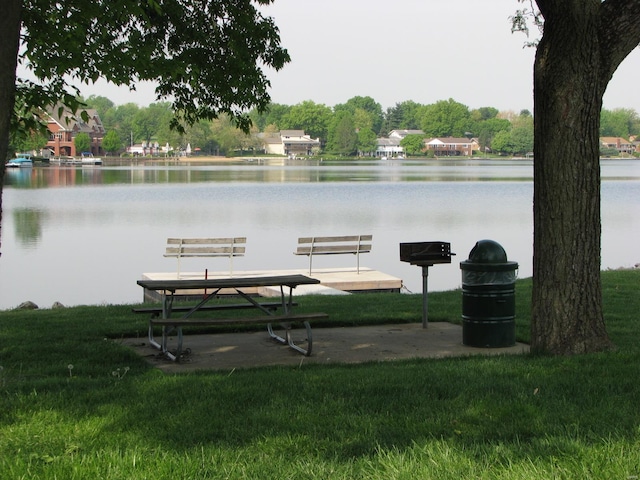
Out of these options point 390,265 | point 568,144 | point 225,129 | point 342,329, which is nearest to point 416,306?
point 342,329

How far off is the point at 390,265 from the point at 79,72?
15.8 metres

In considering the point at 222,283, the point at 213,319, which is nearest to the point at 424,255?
the point at 222,283

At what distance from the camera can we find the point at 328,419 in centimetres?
576

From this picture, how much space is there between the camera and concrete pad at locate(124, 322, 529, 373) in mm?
8594

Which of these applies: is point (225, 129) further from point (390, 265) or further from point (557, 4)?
point (557, 4)

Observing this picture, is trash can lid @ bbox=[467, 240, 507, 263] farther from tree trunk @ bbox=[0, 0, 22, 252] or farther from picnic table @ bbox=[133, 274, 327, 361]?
tree trunk @ bbox=[0, 0, 22, 252]

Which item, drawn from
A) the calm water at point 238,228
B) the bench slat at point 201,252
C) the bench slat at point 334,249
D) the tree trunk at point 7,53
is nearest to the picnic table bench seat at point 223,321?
the tree trunk at point 7,53

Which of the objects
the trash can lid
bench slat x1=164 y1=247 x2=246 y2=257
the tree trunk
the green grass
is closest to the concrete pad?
the green grass

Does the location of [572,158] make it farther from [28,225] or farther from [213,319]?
[28,225]

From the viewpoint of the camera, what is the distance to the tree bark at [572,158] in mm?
7930

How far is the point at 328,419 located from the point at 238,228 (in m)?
31.1

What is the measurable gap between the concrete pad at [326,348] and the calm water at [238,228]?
10.9m

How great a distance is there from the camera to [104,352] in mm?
8758

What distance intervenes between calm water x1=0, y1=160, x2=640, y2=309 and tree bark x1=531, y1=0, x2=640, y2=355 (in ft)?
42.7
